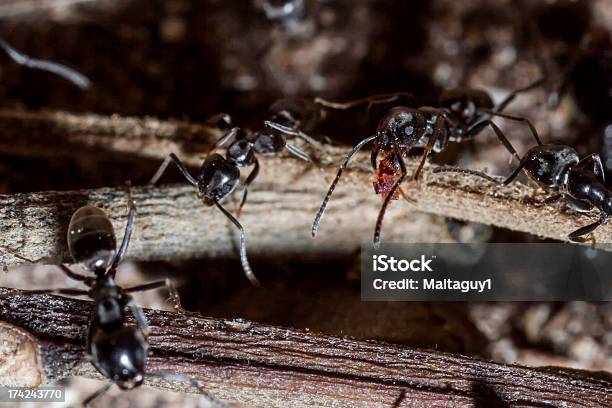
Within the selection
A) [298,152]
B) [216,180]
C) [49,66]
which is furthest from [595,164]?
[49,66]

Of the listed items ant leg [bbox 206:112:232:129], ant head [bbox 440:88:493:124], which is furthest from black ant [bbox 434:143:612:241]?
ant leg [bbox 206:112:232:129]

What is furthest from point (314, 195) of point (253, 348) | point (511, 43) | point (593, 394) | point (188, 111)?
point (511, 43)

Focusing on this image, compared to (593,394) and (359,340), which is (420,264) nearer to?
(359,340)

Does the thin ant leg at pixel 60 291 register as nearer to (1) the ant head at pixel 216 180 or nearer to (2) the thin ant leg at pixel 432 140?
(1) the ant head at pixel 216 180

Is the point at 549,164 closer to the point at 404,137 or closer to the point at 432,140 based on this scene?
the point at 432,140

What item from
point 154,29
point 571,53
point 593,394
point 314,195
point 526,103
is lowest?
point 593,394

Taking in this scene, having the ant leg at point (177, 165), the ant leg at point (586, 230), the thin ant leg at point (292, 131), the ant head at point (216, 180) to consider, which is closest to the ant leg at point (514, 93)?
the ant leg at point (586, 230)
